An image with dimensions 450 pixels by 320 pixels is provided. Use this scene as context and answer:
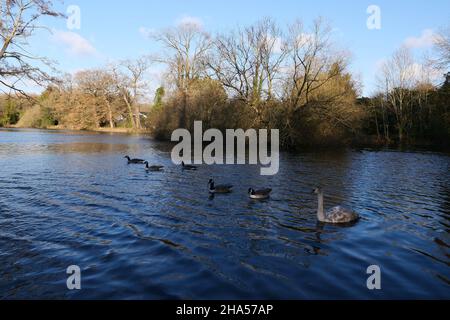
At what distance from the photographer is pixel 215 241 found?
909 centimetres

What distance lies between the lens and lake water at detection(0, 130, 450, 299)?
22.0 ft

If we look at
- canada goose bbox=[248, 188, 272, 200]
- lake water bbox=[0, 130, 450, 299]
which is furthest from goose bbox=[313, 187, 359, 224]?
canada goose bbox=[248, 188, 272, 200]

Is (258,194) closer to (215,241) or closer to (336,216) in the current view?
(336,216)

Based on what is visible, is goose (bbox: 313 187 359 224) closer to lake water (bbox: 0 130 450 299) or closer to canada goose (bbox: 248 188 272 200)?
lake water (bbox: 0 130 450 299)

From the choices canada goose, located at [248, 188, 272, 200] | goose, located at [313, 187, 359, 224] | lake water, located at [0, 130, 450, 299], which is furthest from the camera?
canada goose, located at [248, 188, 272, 200]

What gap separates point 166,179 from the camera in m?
18.5

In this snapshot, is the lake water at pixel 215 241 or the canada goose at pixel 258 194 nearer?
the lake water at pixel 215 241

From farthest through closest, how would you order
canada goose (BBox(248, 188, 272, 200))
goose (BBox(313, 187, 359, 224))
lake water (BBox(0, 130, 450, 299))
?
canada goose (BBox(248, 188, 272, 200))
goose (BBox(313, 187, 359, 224))
lake water (BBox(0, 130, 450, 299))

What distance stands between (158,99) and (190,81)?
20.4 metres

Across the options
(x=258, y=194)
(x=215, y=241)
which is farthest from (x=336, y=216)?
(x=215, y=241)

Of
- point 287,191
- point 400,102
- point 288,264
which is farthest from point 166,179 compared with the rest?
point 400,102

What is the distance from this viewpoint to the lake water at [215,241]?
22.0 feet

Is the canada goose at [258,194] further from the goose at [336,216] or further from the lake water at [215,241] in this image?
the goose at [336,216]

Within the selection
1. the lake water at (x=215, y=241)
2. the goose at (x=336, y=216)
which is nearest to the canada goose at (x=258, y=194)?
the lake water at (x=215, y=241)
